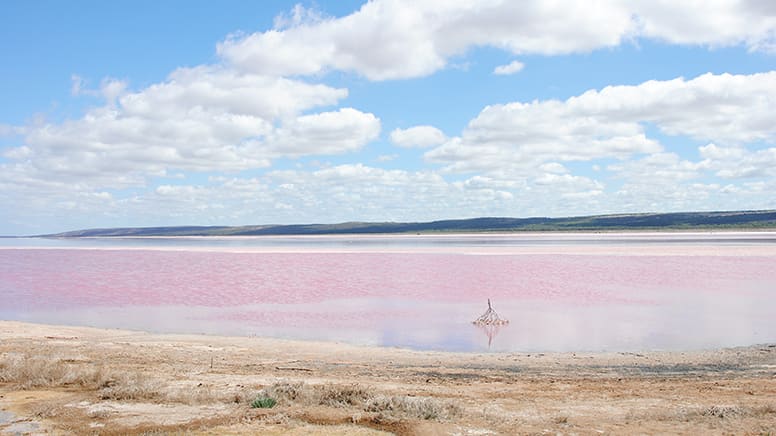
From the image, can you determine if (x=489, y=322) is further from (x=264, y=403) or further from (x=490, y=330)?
(x=264, y=403)

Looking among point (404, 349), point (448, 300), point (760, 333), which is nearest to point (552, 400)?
point (404, 349)

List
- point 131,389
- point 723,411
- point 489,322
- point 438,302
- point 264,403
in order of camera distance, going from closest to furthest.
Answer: point 723,411, point 264,403, point 131,389, point 489,322, point 438,302

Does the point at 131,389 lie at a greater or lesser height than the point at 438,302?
greater

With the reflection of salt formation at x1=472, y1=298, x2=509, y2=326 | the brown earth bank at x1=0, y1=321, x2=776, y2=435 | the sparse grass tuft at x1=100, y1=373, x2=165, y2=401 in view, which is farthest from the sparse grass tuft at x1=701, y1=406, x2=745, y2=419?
the reflection of salt formation at x1=472, y1=298, x2=509, y2=326

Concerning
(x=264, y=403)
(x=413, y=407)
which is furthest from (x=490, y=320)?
(x=264, y=403)

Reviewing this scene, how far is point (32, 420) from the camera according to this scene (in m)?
9.84

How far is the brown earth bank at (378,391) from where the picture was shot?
9523 millimetres

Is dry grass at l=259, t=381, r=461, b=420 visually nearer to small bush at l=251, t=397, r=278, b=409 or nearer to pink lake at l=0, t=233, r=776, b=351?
small bush at l=251, t=397, r=278, b=409

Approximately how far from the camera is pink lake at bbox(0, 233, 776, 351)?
2014 centimetres

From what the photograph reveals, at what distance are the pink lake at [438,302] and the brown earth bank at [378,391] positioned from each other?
2848 mm

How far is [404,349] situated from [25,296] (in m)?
25.0

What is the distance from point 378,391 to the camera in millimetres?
11594

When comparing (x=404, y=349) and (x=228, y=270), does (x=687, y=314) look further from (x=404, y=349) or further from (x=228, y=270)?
(x=228, y=270)

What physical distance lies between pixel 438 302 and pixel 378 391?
17.0 meters
